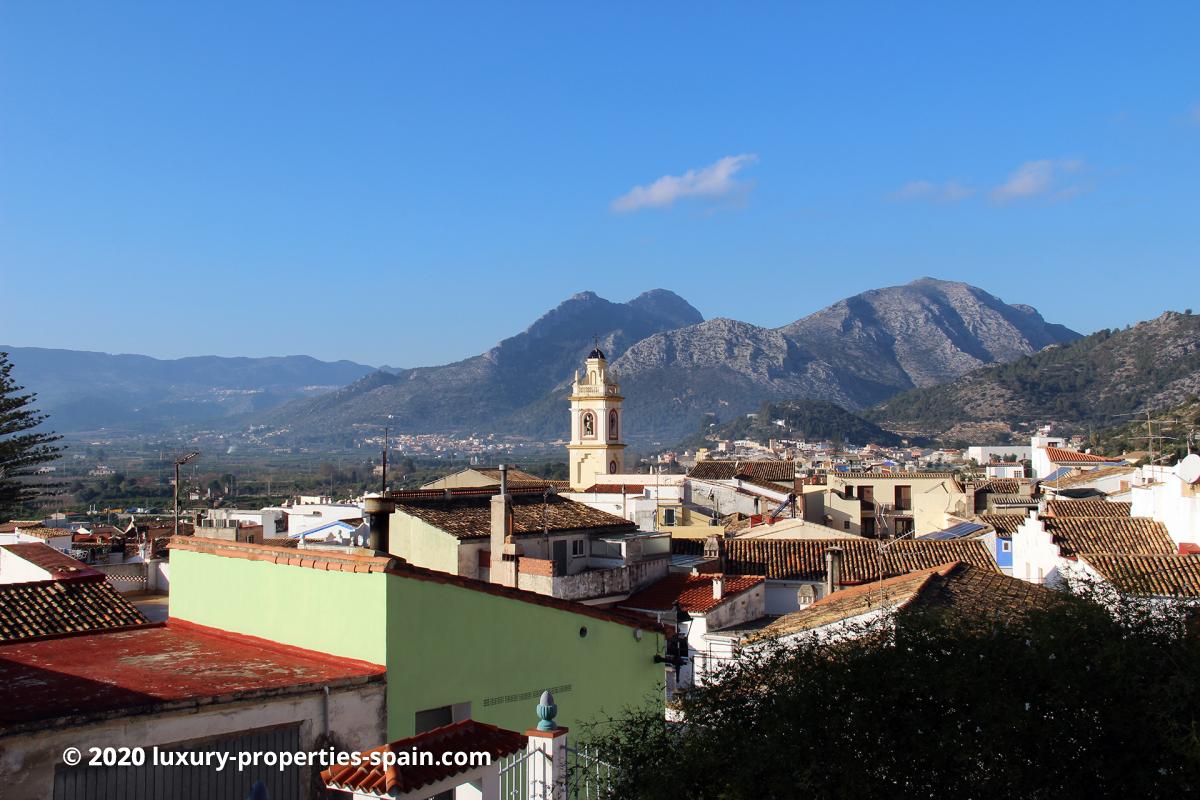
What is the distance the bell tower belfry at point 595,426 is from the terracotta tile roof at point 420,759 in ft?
163

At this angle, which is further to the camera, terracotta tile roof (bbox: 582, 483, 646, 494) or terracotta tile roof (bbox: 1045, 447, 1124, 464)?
terracotta tile roof (bbox: 1045, 447, 1124, 464)

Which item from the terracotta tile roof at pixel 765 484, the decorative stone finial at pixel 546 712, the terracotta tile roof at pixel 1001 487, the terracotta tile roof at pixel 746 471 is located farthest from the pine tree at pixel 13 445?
the terracotta tile roof at pixel 1001 487

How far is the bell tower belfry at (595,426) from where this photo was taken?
57.7 m

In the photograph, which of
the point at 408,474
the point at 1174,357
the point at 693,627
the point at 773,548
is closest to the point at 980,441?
the point at 1174,357

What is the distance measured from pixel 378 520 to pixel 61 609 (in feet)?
17.4

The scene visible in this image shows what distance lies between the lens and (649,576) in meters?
22.2

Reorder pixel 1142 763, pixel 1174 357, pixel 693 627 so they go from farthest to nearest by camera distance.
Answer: pixel 1174 357
pixel 693 627
pixel 1142 763

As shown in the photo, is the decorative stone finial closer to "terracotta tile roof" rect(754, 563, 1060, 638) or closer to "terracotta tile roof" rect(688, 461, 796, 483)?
"terracotta tile roof" rect(754, 563, 1060, 638)

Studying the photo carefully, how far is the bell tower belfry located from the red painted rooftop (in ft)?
154

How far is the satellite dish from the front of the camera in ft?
67.5

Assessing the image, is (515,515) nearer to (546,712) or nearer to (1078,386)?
(546,712)

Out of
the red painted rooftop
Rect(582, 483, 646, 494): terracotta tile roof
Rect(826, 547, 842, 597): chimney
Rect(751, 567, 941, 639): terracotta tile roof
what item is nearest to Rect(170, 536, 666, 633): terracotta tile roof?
the red painted rooftop

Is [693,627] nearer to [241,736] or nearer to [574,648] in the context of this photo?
[574,648]

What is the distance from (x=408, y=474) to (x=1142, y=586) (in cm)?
14340
